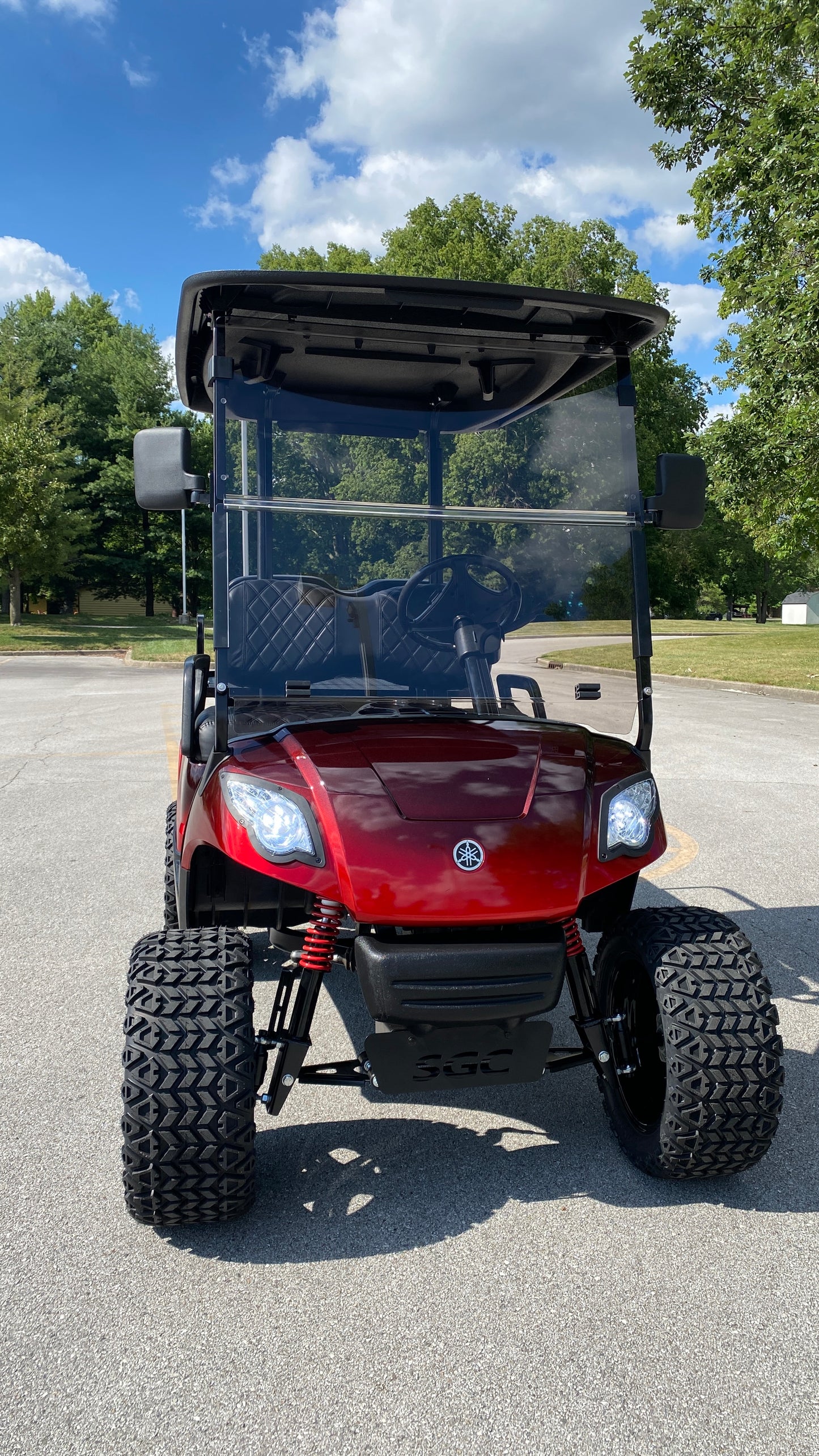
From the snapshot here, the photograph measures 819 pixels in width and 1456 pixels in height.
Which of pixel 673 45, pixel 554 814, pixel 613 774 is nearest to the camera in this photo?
pixel 554 814

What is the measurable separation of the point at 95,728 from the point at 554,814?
33.4 feet

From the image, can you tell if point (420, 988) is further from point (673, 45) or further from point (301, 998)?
point (673, 45)

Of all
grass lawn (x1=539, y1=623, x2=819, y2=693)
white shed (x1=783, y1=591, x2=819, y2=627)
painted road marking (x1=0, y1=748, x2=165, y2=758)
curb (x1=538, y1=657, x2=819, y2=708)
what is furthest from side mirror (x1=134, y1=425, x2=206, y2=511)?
white shed (x1=783, y1=591, x2=819, y2=627)

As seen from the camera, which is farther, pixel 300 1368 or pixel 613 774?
pixel 613 774

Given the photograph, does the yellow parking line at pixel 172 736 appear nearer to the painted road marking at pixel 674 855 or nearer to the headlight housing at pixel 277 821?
the painted road marking at pixel 674 855

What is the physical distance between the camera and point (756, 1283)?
2.41 m

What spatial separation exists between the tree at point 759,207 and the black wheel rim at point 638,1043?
12869 millimetres

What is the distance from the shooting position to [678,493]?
10.2ft

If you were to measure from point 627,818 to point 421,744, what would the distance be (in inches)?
21.7

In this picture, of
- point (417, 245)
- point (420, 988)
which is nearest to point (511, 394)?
point (420, 988)

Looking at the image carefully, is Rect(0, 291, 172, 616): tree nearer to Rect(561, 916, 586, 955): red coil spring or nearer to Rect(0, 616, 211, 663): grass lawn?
Rect(0, 616, 211, 663): grass lawn

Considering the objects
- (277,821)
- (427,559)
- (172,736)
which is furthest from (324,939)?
(172,736)

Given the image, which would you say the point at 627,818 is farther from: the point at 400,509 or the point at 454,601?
the point at 400,509

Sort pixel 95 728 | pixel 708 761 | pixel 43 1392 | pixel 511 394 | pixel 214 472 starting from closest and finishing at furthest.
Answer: pixel 43 1392, pixel 214 472, pixel 511 394, pixel 708 761, pixel 95 728
